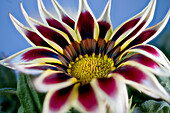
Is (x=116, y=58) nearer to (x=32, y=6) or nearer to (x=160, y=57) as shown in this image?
(x=160, y=57)

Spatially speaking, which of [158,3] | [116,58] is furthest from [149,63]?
[158,3]

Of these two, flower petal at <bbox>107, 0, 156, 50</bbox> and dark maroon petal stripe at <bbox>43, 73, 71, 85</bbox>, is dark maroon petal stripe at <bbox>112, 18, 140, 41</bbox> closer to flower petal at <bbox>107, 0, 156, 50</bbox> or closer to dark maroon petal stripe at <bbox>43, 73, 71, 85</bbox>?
flower petal at <bbox>107, 0, 156, 50</bbox>

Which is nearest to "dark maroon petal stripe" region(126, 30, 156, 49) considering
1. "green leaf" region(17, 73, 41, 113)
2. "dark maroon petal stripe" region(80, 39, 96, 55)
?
"dark maroon petal stripe" region(80, 39, 96, 55)

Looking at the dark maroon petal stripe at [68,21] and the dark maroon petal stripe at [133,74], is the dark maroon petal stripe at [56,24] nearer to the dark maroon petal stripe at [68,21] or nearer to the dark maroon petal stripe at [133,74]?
the dark maroon petal stripe at [68,21]

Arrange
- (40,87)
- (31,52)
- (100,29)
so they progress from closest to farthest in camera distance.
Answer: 1. (40,87)
2. (31,52)
3. (100,29)

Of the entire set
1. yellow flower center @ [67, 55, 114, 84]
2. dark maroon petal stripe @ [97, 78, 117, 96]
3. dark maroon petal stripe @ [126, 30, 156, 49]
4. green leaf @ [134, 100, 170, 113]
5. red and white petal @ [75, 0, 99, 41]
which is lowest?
green leaf @ [134, 100, 170, 113]

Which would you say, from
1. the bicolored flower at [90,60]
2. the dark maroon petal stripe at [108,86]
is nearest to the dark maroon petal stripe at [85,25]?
the bicolored flower at [90,60]

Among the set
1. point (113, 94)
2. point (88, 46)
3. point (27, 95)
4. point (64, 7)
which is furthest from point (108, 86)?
point (64, 7)
